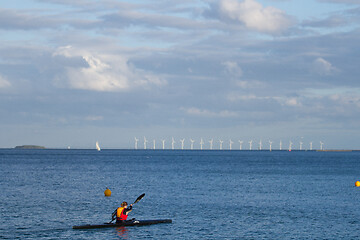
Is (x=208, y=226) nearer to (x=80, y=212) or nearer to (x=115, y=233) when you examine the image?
(x=115, y=233)

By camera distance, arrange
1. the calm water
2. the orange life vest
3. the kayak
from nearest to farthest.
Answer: the calm water < the kayak < the orange life vest

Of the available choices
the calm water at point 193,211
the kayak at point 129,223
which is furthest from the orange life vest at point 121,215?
the calm water at point 193,211

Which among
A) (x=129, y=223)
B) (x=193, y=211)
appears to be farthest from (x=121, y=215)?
(x=193, y=211)

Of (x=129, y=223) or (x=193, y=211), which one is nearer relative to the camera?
(x=129, y=223)

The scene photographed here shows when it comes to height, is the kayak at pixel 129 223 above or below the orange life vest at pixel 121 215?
below

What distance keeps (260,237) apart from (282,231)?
4153 mm

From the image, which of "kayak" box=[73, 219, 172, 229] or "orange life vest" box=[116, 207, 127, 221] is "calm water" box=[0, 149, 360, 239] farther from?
"orange life vest" box=[116, 207, 127, 221]

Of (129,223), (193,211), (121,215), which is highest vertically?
(121,215)

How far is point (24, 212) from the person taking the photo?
62500mm

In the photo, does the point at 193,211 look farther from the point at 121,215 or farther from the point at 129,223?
the point at 121,215

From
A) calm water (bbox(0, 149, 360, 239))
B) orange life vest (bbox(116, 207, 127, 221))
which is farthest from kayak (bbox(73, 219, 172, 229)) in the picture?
calm water (bbox(0, 149, 360, 239))

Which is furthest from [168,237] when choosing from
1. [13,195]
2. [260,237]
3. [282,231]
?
[13,195]

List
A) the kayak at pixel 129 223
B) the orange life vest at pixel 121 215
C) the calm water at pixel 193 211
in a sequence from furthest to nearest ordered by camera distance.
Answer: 1. the orange life vest at pixel 121 215
2. the kayak at pixel 129 223
3. the calm water at pixel 193 211

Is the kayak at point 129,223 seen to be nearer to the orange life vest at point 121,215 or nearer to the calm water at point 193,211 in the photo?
the orange life vest at point 121,215
